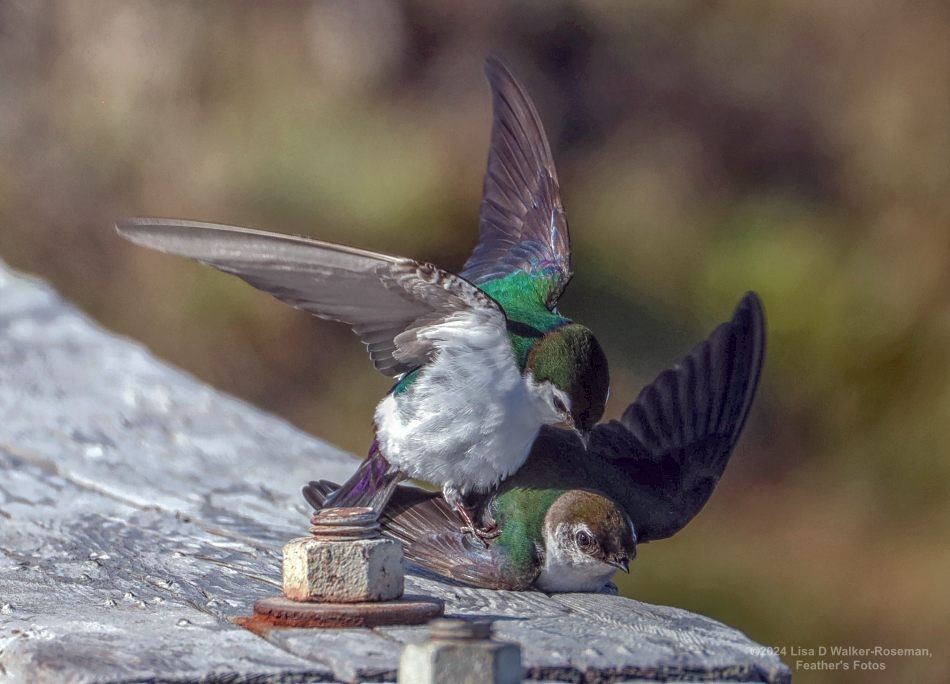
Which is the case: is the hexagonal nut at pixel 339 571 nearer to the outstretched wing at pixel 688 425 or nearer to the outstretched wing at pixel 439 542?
the outstretched wing at pixel 439 542

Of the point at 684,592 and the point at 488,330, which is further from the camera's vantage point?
the point at 684,592

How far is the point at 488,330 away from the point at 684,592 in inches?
205

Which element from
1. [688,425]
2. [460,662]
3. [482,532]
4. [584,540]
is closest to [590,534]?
[584,540]

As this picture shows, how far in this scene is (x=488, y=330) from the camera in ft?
9.91

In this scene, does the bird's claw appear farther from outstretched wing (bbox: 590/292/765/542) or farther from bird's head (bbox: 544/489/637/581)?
outstretched wing (bbox: 590/292/765/542)

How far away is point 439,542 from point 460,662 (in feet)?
3.66

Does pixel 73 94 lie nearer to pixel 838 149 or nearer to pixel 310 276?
pixel 838 149

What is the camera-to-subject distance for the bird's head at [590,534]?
2680 millimetres

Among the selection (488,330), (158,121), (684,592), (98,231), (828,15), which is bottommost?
(684,592)

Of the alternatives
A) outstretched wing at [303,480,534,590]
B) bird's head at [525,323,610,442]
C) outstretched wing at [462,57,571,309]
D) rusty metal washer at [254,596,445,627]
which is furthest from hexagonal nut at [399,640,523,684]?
outstretched wing at [462,57,571,309]

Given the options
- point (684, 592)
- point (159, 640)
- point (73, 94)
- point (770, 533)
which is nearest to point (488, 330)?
point (159, 640)

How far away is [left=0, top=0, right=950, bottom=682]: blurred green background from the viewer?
8.09 metres

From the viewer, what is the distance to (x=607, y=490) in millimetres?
2951

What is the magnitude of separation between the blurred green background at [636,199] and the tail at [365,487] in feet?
15.7
